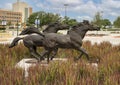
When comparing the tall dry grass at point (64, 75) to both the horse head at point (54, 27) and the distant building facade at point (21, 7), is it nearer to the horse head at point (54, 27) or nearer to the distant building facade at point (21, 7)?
the horse head at point (54, 27)

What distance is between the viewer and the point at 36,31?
10.1 m

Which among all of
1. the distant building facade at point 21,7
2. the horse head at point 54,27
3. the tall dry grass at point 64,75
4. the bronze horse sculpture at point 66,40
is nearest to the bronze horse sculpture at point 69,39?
the bronze horse sculpture at point 66,40

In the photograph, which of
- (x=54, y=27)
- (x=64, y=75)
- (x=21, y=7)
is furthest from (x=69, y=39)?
(x=21, y=7)

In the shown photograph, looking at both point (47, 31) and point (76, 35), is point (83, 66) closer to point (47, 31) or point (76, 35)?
point (76, 35)

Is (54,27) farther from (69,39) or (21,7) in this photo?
(21,7)

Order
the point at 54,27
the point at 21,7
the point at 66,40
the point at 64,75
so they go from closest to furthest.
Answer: the point at 64,75, the point at 66,40, the point at 54,27, the point at 21,7

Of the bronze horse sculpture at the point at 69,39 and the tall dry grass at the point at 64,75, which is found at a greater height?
the bronze horse sculpture at the point at 69,39

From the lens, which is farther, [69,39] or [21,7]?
[21,7]

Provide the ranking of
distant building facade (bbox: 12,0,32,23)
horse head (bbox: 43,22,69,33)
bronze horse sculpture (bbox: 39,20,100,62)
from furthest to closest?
distant building facade (bbox: 12,0,32,23) < horse head (bbox: 43,22,69,33) < bronze horse sculpture (bbox: 39,20,100,62)

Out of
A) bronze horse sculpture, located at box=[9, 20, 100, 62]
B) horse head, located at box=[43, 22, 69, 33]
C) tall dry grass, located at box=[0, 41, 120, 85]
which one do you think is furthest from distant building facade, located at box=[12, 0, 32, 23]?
tall dry grass, located at box=[0, 41, 120, 85]

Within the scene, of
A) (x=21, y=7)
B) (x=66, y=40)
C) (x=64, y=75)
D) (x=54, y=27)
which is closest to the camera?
(x=64, y=75)

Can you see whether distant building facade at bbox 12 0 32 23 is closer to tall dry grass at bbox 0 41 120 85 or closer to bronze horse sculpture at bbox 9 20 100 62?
bronze horse sculpture at bbox 9 20 100 62

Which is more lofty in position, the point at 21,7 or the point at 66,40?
the point at 21,7

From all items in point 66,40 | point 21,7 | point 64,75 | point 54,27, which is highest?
point 21,7
